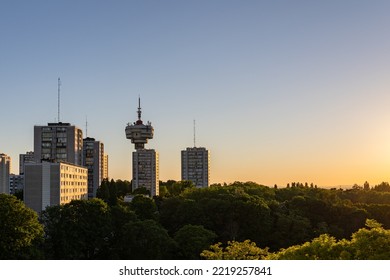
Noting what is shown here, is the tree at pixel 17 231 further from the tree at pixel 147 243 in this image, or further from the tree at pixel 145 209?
the tree at pixel 145 209

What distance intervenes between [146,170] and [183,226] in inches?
4219

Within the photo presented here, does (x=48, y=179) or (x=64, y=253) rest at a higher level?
(x=48, y=179)

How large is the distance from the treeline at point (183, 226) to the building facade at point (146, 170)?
87.0 metres

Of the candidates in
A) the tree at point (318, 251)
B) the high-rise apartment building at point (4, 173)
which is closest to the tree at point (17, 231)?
the tree at point (318, 251)

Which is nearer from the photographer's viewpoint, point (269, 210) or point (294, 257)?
point (294, 257)

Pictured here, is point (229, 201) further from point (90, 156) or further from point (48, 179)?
point (90, 156)

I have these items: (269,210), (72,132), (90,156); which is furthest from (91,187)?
(269,210)

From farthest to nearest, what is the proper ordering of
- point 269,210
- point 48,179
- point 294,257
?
point 48,179
point 269,210
point 294,257

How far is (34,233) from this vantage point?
160 feet

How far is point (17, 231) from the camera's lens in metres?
47.1

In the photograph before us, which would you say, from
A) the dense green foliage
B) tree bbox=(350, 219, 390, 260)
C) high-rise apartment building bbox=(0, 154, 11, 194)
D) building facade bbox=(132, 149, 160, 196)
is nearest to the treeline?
the dense green foliage

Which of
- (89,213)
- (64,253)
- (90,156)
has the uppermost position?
(90,156)

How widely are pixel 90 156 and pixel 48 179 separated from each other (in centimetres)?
5947

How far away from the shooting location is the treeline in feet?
179
